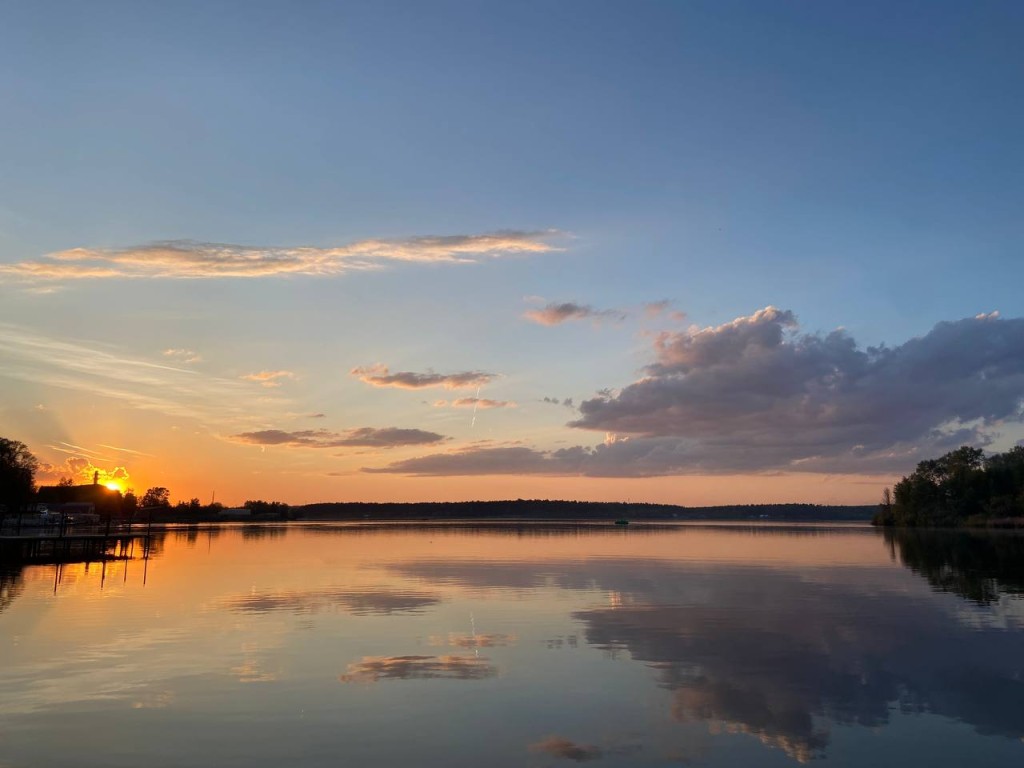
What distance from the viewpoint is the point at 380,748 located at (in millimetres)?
16406

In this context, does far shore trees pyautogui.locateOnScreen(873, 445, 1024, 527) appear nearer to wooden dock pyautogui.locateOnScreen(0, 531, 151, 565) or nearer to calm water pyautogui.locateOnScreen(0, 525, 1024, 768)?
calm water pyautogui.locateOnScreen(0, 525, 1024, 768)

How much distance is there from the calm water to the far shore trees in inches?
4641

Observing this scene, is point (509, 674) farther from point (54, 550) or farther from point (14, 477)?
point (14, 477)

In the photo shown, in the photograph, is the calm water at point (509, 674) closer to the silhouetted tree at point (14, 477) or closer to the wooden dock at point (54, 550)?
the wooden dock at point (54, 550)

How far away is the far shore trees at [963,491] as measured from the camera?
14638 centimetres

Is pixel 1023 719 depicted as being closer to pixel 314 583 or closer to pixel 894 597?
pixel 894 597

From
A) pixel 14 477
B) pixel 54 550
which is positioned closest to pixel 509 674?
pixel 54 550

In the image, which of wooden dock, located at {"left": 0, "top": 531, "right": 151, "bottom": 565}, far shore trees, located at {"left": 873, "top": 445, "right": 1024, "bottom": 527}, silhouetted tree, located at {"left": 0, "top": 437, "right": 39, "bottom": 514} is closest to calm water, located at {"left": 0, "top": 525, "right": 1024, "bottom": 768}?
wooden dock, located at {"left": 0, "top": 531, "right": 151, "bottom": 565}

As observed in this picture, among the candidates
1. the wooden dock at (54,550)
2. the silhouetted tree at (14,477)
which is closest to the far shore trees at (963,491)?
the wooden dock at (54,550)

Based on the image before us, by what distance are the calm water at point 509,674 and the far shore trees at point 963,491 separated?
11788 centimetres

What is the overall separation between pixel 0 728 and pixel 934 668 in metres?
24.9

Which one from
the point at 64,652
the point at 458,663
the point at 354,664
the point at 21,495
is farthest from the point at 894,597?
the point at 21,495

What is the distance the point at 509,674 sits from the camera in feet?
75.6

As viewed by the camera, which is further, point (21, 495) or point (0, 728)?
point (21, 495)
